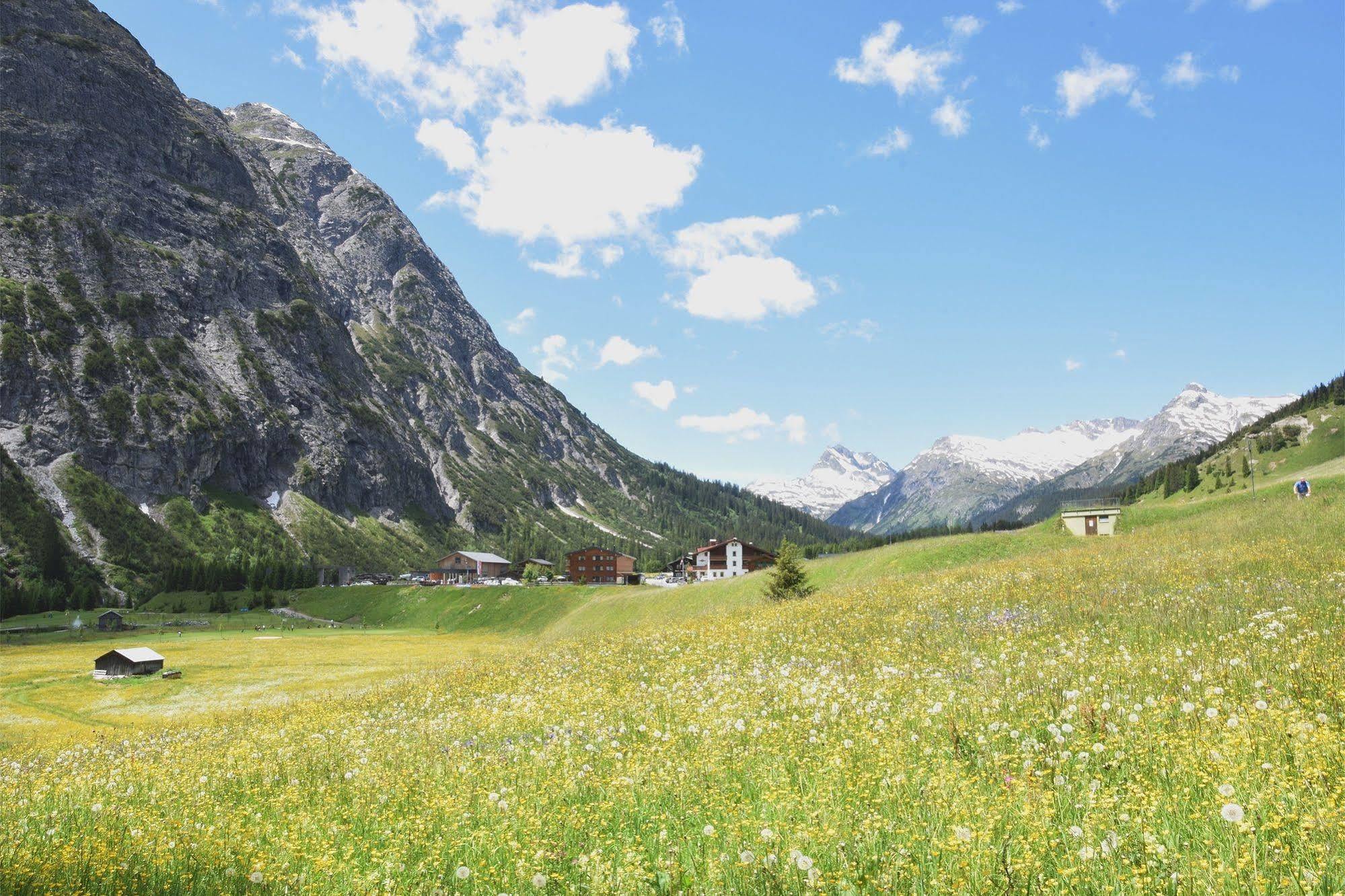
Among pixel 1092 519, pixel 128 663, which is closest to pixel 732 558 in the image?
pixel 1092 519

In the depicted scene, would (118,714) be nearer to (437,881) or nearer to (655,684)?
(655,684)

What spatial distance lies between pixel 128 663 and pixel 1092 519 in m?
90.0

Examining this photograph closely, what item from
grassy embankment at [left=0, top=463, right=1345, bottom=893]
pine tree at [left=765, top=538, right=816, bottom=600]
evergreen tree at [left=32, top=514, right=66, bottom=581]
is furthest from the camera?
evergreen tree at [left=32, top=514, right=66, bottom=581]

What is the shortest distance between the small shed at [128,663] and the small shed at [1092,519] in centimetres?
8471

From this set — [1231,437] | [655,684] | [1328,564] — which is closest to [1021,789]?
[655,684]

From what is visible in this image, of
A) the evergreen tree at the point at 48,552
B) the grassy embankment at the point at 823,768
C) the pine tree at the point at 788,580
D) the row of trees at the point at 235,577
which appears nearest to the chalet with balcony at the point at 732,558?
the row of trees at the point at 235,577

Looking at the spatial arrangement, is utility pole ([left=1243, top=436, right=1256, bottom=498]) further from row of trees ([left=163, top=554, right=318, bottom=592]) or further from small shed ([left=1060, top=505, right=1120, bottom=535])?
row of trees ([left=163, top=554, right=318, bottom=592])

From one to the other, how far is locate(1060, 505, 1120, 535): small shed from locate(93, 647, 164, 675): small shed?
3335 inches

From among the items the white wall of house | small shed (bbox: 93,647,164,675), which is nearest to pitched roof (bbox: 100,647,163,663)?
small shed (bbox: 93,647,164,675)

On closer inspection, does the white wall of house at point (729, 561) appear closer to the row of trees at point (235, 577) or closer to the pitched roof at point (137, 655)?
the row of trees at point (235, 577)

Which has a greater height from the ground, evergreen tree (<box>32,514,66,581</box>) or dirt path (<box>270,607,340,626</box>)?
evergreen tree (<box>32,514,66,581</box>)

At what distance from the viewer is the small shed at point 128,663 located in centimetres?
6203

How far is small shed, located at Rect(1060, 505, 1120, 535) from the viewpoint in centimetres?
5959

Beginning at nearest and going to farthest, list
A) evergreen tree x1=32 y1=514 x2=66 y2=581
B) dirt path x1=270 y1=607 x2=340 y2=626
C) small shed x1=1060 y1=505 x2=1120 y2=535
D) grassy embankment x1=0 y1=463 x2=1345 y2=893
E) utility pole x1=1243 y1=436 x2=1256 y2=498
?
grassy embankment x1=0 y1=463 x2=1345 y2=893
small shed x1=1060 y1=505 x2=1120 y2=535
dirt path x1=270 y1=607 x2=340 y2=626
utility pole x1=1243 y1=436 x2=1256 y2=498
evergreen tree x1=32 y1=514 x2=66 y2=581
